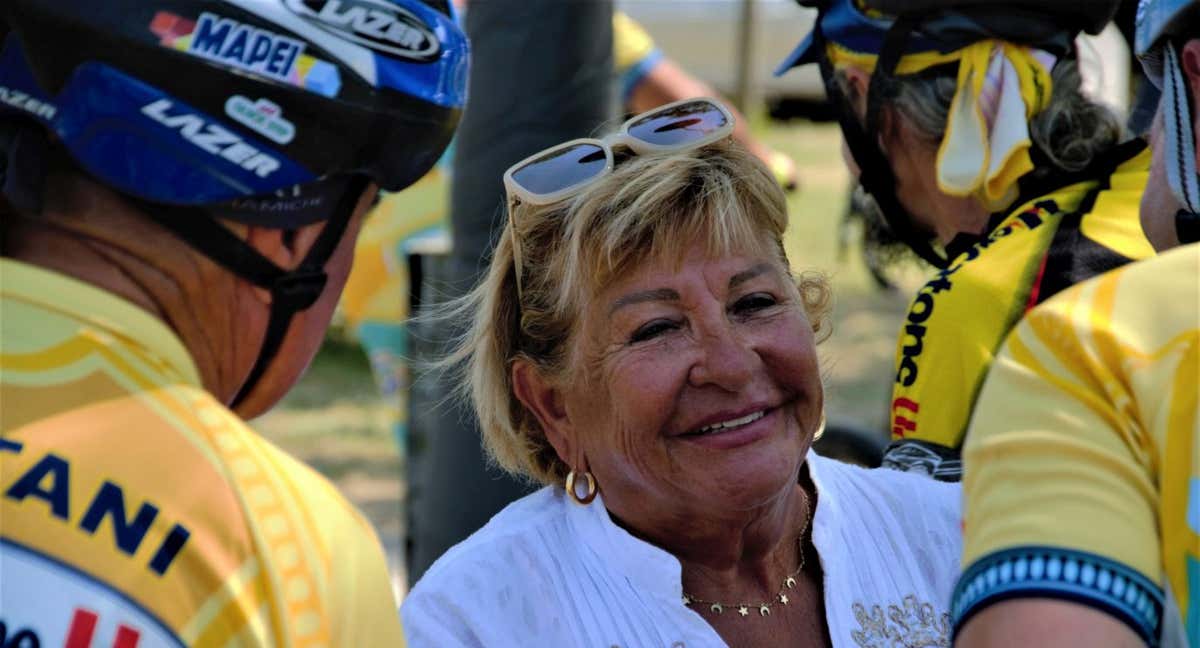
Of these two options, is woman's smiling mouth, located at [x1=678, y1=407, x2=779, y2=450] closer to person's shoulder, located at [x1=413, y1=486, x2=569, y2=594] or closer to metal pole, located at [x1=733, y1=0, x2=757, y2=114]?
person's shoulder, located at [x1=413, y1=486, x2=569, y2=594]

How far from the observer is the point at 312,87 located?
5.60 ft

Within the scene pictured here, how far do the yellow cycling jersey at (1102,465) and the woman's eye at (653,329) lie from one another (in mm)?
1265

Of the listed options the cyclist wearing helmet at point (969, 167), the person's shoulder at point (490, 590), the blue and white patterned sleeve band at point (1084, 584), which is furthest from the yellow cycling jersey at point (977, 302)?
the blue and white patterned sleeve band at point (1084, 584)

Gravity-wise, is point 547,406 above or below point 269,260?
below

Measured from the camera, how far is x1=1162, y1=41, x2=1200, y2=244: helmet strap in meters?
1.93

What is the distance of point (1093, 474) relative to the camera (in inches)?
54.6

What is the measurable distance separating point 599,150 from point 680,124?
0.57ft

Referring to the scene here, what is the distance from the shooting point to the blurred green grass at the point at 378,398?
8.66m

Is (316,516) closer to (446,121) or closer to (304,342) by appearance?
(304,342)

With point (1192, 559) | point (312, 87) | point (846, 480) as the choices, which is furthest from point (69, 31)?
point (846, 480)

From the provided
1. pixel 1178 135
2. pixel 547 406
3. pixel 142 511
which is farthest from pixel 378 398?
pixel 142 511

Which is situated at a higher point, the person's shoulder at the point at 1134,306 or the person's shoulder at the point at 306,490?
the person's shoulder at the point at 1134,306

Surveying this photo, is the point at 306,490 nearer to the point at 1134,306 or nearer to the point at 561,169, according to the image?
the point at 1134,306

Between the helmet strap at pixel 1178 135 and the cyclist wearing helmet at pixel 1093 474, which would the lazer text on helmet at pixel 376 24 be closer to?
the cyclist wearing helmet at pixel 1093 474
